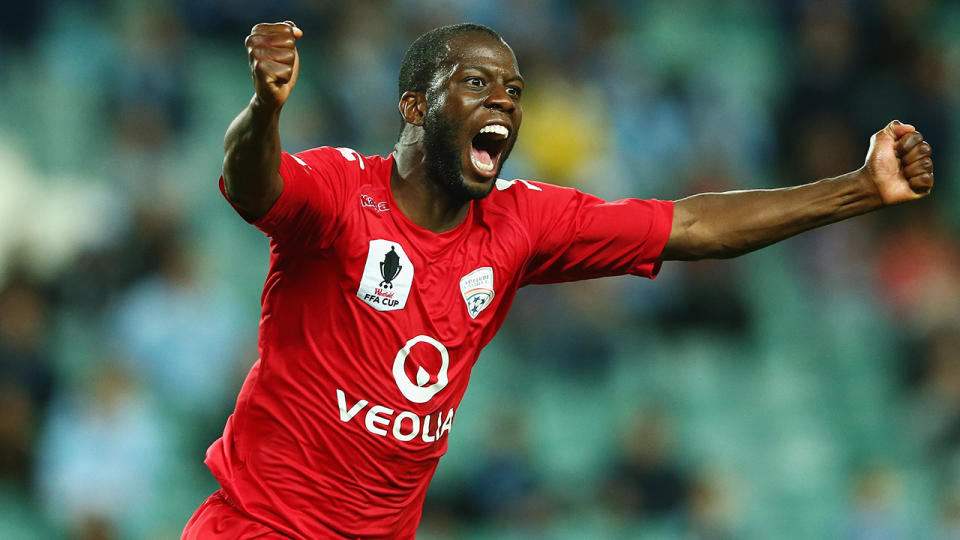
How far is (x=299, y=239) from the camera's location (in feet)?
12.8

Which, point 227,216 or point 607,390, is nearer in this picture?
point 607,390

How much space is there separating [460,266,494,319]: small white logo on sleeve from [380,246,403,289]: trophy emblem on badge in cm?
24

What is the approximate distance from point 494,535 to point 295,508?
176 inches

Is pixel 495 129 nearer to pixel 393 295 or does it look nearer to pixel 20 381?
pixel 393 295

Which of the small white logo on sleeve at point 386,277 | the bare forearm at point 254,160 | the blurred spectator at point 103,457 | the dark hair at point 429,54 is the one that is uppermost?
the dark hair at point 429,54

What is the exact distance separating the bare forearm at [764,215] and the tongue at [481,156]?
71cm

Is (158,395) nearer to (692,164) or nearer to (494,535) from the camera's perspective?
(494,535)

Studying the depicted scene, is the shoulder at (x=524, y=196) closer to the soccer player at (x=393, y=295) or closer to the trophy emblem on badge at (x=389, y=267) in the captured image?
the soccer player at (x=393, y=295)

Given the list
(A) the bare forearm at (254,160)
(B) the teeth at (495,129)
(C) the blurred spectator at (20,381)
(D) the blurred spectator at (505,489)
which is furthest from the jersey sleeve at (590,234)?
(C) the blurred spectator at (20,381)

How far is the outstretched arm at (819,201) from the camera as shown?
4336 mm

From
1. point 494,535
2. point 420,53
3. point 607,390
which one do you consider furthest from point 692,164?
point 420,53

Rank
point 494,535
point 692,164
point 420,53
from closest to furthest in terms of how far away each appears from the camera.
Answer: point 420,53, point 494,535, point 692,164

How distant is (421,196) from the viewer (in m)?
4.19

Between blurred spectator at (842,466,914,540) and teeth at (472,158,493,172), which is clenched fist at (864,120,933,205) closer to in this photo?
teeth at (472,158,493,172)
